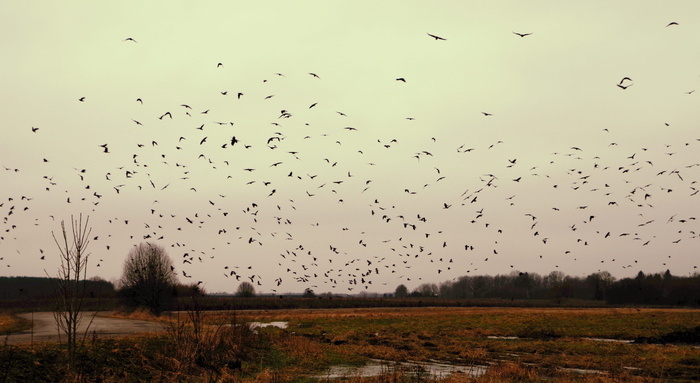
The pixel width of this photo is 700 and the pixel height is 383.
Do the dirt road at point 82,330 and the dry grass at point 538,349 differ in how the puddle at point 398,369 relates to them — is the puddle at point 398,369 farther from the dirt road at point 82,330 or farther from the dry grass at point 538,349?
the dirt road at point 82,330

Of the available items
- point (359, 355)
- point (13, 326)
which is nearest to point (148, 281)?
point (13, 326)

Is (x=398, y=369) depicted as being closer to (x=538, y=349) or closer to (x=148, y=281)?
(x=538, y=349)

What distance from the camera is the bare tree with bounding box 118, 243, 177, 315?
59844 mm

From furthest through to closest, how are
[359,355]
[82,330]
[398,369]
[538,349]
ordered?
[82,330] < [538,349] < [359,355] < [398,369]

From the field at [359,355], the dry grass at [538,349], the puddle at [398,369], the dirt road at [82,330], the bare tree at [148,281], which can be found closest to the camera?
the field at [359,355]

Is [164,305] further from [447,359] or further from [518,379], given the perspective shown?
[518,379]

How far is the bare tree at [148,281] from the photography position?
59.8m

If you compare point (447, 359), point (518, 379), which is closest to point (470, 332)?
point (447, 359)

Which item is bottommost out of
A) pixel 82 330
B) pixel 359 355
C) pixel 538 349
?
pixel 538 349

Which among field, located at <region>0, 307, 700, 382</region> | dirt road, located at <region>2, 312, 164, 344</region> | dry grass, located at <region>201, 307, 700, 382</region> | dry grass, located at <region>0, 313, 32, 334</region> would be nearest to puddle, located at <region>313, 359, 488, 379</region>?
field, located at <region>0, 307, 700, 382</region>

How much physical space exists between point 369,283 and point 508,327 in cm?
1751

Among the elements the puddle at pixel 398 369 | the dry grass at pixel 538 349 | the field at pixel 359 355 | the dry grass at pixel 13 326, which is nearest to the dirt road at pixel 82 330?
the dry grass at pixel 13 326

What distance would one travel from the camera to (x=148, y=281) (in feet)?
199

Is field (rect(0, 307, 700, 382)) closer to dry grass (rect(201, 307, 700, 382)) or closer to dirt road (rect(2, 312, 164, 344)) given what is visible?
dry grass (rect(201, 307, 700, 382))
